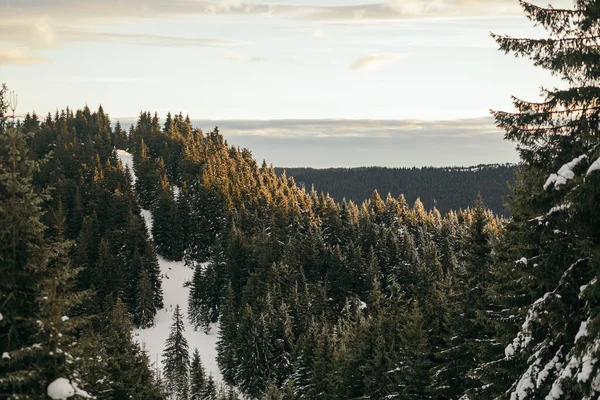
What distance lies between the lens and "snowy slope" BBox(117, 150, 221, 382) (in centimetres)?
7332

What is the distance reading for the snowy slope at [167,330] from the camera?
241 feet

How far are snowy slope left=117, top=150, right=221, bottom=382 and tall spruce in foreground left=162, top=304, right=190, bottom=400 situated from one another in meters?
2.19

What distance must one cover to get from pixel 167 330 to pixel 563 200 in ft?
261

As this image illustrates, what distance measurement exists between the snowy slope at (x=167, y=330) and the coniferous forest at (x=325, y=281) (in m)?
1.75

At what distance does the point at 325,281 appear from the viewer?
268ft

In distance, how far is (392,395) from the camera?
28641 millimetres

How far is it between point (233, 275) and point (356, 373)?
57361 mm

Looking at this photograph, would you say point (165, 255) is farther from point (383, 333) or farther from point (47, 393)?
point (47, 393)

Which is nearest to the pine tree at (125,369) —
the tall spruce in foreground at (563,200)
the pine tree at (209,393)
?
the tall spruce in foreground at (563,200)

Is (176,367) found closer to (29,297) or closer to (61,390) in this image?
(29,297)

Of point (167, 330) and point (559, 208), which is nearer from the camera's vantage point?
point (559, 208)

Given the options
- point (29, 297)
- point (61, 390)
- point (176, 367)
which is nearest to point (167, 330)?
point (176, 367)

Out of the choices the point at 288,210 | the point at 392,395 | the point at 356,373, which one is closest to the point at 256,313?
the point at 288,210

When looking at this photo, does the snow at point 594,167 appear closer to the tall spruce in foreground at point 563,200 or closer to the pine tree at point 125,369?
the tall spruce in foreground at point 563,200
